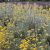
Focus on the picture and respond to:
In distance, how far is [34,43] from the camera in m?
5.14

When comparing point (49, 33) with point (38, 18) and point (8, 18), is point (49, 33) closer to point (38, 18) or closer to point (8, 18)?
point (38, 18)

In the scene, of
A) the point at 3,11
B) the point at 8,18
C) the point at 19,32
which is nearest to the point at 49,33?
the point at 19,32

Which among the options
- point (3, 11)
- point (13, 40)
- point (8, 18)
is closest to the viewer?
point (13, 40)

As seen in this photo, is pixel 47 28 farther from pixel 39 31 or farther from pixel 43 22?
pixel 43 22

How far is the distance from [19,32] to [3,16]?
2.29 metres

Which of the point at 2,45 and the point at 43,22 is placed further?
the point at 43,22

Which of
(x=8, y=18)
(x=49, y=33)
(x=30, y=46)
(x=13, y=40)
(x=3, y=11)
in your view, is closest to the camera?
(x=30, y=46)

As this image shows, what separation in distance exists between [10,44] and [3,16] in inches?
127

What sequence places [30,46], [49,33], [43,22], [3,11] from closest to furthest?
[30,46], [49,33], [43,22], [3,11]

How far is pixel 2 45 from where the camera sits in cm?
489

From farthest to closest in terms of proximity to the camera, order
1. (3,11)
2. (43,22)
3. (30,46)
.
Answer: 1. (3,11)
2. (43,22)
3. (30,46)

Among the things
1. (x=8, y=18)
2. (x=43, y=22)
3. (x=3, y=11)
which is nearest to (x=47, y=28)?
(x=43, y=22)

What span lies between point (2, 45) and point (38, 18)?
2.24 metres

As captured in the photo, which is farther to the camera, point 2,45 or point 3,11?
point 3,11
